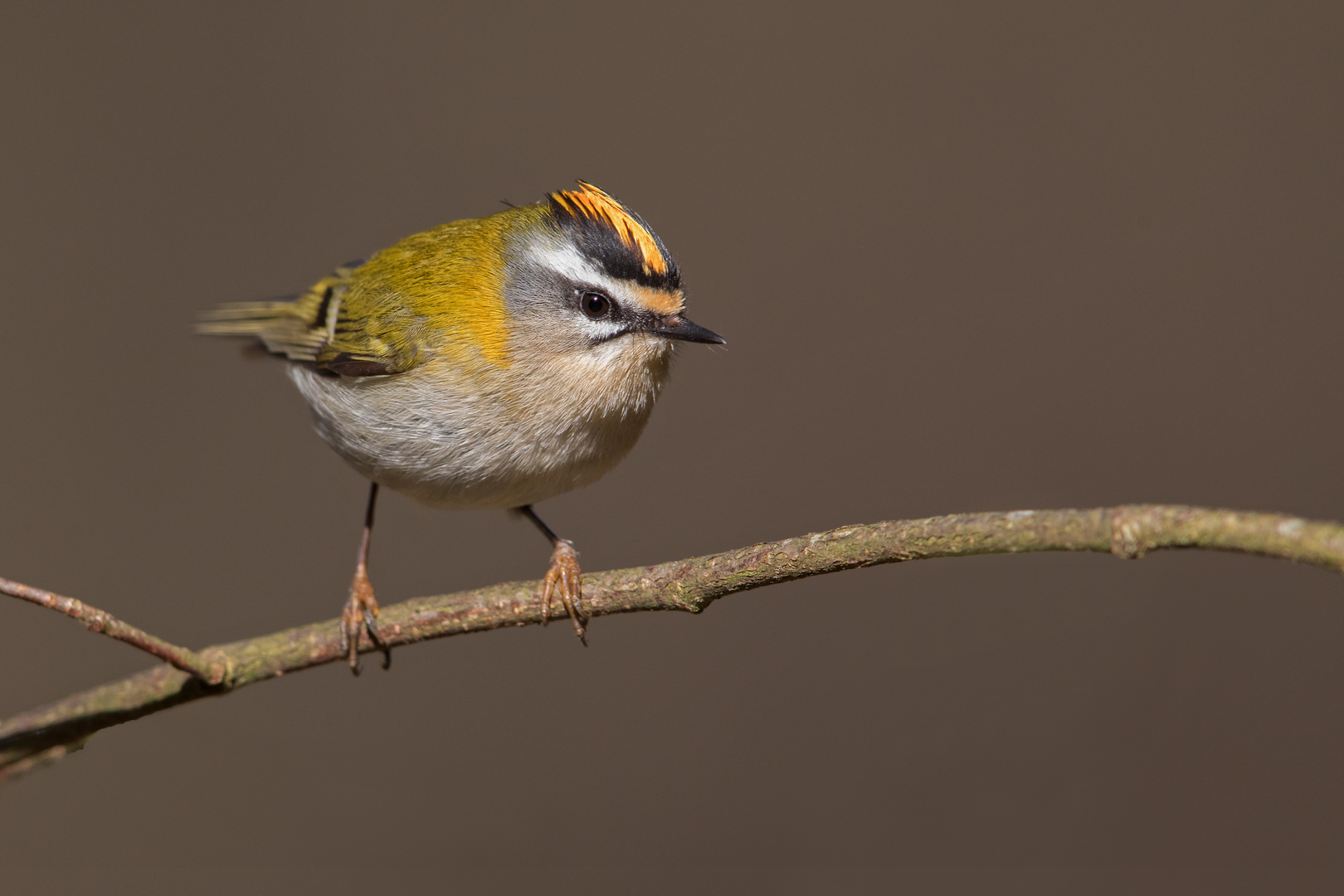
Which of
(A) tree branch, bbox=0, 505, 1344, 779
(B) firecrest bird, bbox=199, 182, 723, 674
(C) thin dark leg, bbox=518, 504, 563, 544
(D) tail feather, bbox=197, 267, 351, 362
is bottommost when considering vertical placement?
(A) tree branch, bbox=0, 505, 1344, 779

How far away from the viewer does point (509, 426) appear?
90.5 inches

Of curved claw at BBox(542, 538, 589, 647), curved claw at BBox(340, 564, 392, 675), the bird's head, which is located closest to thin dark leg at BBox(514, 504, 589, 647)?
curved claw at BBox(542, 538, 589, 647)

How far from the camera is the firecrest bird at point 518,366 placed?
7.50ft

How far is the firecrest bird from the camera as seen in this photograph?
7.50ft

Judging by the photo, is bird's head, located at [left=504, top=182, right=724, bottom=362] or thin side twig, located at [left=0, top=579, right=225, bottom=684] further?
bird's head, located at [left=504, top=182, right=724, bottom=362]

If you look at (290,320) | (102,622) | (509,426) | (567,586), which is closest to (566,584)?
(567,586)

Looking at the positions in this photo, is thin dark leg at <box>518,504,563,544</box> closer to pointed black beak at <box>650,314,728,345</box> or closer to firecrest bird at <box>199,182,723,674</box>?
firecrest bird at <box>199,182,723,674</box>

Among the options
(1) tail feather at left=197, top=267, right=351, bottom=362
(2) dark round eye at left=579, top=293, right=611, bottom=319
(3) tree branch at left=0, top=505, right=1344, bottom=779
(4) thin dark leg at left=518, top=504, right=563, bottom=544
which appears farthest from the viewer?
(1) tail feather at left=197, top=267, right=351, bottom=362

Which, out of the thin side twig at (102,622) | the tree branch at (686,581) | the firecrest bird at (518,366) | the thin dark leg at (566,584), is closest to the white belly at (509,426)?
the firecrest bird at (518,366)

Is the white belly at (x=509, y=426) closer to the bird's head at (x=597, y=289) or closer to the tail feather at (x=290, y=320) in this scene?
the bird's head at (x=597, y=289)

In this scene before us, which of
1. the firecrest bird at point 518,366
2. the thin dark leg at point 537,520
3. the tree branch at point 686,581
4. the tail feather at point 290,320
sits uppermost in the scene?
the tail feather at point 290,320

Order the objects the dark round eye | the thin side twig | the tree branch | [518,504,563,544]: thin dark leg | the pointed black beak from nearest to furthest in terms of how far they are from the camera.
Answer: the tree branch → the thin side twig → the pointed black beak → the dark round eye → [518,504,563,544]: thin dark leg

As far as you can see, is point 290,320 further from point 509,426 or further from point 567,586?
A: point 567,586

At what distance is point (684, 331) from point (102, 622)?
4.15 feet
